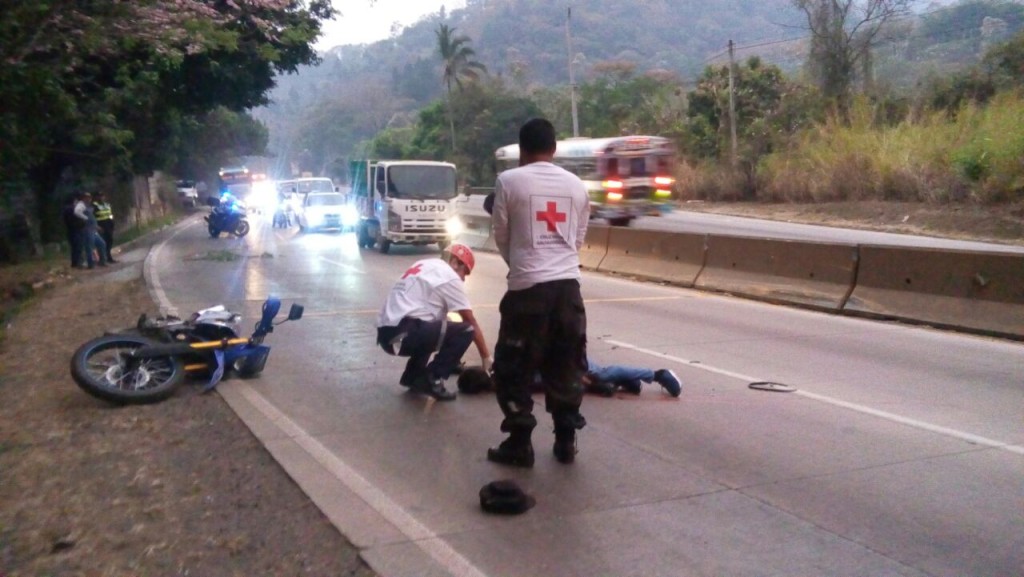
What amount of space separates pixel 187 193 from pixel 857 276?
6479 cm

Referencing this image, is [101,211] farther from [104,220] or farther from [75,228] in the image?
[75,228]

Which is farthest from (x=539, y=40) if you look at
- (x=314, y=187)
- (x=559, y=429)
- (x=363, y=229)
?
(x=559, y=429)

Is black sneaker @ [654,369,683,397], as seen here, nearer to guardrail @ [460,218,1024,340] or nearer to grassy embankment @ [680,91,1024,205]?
guardrail @ [460,218,1024,340]

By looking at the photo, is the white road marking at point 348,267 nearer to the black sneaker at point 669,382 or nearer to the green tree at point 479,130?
the black sneaker at point 669,382

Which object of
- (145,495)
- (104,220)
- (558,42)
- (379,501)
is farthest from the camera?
(558,42)

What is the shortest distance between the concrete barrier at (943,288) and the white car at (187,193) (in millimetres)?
63952

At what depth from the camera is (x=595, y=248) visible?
19766mm

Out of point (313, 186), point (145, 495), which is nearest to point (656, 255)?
point (145, 495)

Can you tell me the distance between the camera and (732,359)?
33.3ft

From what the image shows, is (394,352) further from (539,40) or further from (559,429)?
(539,40)

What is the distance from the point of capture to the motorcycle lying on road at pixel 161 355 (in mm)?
8078

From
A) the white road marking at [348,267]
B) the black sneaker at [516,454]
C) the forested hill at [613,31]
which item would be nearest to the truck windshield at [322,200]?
the white road marking at [348,267]

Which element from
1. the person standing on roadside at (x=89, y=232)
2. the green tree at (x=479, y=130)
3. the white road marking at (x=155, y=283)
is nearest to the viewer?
the white road marking at (x=155, y=283)

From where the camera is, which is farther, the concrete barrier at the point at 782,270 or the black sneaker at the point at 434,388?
the concrete barrier at the point at 782,270
